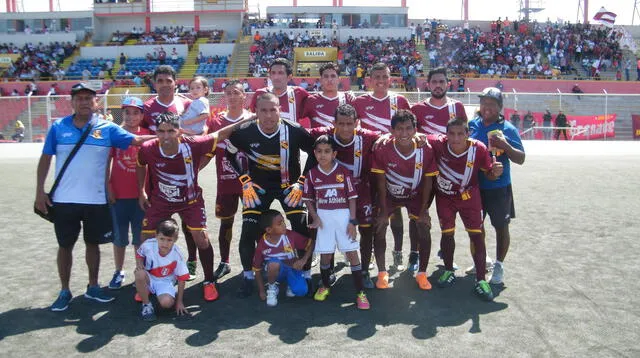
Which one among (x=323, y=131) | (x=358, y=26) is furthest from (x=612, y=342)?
(x=358, y=26)

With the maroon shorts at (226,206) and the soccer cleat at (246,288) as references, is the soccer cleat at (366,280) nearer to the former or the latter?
the soccer cleat at (246,288)

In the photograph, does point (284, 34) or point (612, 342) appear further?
point (284, 34)

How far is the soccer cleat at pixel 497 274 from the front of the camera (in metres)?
5.42

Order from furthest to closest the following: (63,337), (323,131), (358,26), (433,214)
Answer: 1. (358,26)
2. (433,214)
3. (323,131)
4. (63,337)

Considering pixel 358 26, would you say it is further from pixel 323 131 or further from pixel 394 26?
pixel 323 131

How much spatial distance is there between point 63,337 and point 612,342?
4.29 metres

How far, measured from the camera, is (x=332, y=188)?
16.9 feet

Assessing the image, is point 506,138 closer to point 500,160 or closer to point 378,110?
point 500,160

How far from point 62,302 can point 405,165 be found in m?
3.51

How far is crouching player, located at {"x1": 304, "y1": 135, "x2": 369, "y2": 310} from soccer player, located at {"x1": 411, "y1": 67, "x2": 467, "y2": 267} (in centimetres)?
176

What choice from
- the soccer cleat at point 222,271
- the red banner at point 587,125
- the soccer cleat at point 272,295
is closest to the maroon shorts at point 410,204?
the soccer cleat at point 272,295

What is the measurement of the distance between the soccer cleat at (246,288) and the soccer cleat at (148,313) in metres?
0.88

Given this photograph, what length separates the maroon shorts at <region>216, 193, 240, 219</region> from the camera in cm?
596

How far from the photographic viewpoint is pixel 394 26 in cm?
4216
